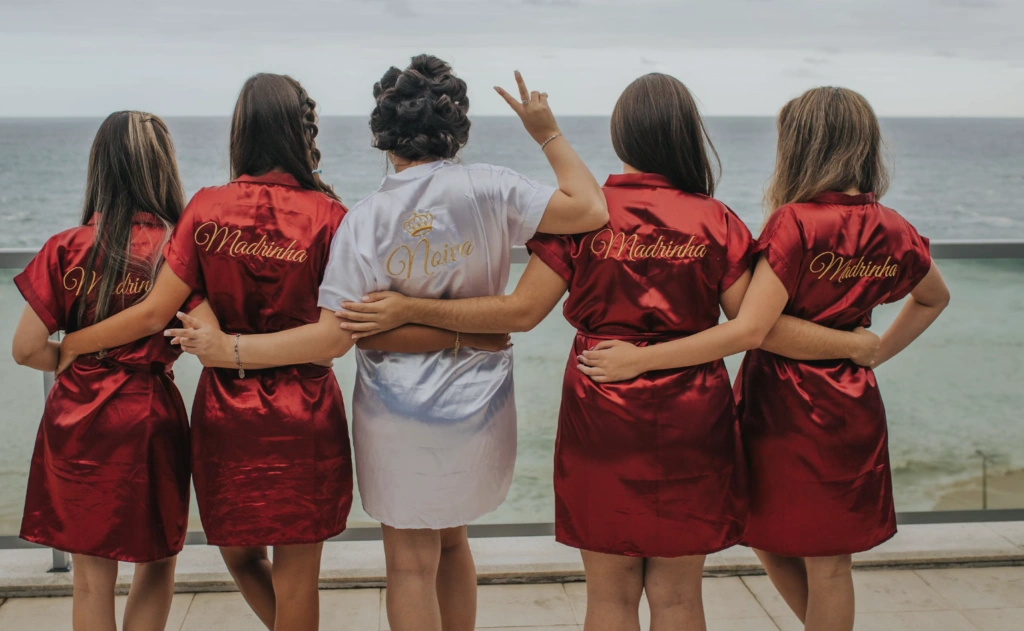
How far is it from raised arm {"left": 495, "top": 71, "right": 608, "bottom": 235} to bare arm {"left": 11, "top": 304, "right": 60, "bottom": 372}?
113cm

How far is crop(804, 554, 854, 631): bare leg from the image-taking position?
235 centimetres

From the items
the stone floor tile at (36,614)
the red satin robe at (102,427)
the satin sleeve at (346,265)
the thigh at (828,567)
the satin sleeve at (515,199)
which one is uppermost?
the satin sleeve at (515,199)

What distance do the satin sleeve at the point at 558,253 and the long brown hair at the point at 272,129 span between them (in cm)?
52

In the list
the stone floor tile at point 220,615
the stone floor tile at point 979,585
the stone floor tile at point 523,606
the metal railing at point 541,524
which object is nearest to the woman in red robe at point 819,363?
the stone floor tile at point 523,606

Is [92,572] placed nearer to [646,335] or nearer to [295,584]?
[295,584]

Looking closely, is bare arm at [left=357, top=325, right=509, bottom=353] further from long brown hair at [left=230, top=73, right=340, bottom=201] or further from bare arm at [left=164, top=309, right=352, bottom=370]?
long brown hair at [left=230, top=73, right=340, bottom=201]

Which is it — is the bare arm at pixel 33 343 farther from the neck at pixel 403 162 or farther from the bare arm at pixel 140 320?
the neck at pixel 403 162

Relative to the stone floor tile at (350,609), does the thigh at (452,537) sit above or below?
above

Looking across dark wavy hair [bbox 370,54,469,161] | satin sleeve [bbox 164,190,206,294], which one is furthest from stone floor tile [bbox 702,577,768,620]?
satin sleeve [bbox 164,190,206,294]

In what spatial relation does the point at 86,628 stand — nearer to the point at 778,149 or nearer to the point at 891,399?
the point at 778,149

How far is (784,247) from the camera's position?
83.1 inches

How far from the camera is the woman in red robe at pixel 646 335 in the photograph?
2.05m

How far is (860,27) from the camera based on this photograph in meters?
69.5

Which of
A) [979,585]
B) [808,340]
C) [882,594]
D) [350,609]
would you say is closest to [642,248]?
[808,340]
